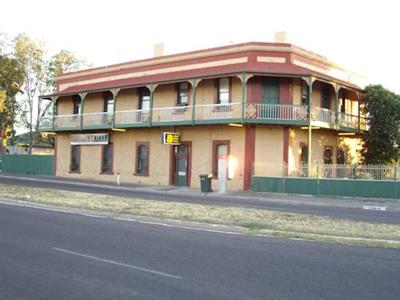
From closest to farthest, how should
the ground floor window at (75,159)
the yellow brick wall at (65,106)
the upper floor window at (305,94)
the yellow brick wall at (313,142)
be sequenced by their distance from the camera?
the yellow brick wall at (313,142) < the upper floor window at (305,94) < the ground floor window at (75,159) < the yellow brick wall at (65,106)

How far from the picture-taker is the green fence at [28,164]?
43.2 meters

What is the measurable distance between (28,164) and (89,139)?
10809mm

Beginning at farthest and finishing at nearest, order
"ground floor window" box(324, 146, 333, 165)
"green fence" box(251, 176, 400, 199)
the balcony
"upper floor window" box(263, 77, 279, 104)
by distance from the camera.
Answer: "ground floor window" box(324, 146, 333, 165) < "upper floor window" box(263, 77, 279, 104) < the balcony < "green fence" box(251, 176, 400, 199)

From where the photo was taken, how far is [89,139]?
1491 inches

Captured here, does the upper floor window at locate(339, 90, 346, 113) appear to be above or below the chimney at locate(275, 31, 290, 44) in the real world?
below

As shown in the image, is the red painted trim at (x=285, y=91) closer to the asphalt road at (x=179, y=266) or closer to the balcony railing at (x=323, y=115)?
the balcony railing at (x=323, y=115)

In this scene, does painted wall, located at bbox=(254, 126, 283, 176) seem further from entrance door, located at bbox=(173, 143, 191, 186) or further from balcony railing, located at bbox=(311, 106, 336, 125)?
entrance door, located at bbox=(173, 143, 191, 186)

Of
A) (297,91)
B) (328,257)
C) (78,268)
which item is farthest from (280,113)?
(78,268)

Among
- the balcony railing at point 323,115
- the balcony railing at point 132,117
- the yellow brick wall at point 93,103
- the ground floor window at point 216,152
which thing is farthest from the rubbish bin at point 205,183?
the yellow brick wall at point 93,103

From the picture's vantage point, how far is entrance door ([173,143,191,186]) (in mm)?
32031

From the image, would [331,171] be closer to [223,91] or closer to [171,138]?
[223,91]

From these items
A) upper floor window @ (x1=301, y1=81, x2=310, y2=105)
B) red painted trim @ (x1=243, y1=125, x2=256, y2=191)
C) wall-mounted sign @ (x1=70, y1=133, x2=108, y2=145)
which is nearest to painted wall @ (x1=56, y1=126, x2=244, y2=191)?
red painted trim @ (x1=243, y1=125, x2=256, y2=191)

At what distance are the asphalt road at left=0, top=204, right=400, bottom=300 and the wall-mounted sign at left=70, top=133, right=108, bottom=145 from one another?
24641 millimetres

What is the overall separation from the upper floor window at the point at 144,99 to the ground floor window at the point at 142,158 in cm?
248
